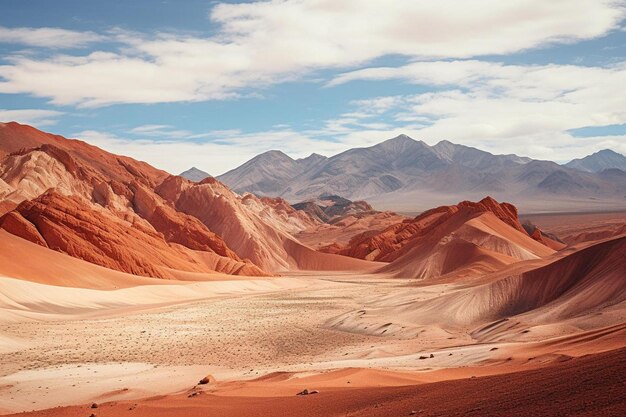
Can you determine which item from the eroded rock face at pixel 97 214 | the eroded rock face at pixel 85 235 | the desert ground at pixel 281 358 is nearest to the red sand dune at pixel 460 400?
the desert ground at pixel 281 358

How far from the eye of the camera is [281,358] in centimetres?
2734

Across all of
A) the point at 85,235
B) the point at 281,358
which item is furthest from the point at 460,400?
the point at 85,235

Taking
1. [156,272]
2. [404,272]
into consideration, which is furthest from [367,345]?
[404,272]

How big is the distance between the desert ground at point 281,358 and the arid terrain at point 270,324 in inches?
3.6

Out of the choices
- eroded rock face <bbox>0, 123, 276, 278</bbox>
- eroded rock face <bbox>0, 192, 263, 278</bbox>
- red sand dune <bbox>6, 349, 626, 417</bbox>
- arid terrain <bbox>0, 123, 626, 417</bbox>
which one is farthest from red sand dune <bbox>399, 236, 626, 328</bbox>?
eroded rock face <bbox>0, 123, 276, 278</bbox>

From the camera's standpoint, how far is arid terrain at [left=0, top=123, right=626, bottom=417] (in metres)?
12.8

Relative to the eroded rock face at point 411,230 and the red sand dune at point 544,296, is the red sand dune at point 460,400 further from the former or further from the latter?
the eroded rock face at point 411,230

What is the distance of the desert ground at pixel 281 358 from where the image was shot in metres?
11.5

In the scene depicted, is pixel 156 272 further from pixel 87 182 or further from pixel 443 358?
pixel 443 358

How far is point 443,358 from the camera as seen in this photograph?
71.6ft

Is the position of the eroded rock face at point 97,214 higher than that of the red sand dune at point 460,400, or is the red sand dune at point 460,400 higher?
the eroded rock face at point 97,214

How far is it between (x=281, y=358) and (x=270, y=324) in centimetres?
1275

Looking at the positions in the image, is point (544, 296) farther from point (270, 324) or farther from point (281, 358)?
point (281, 358)

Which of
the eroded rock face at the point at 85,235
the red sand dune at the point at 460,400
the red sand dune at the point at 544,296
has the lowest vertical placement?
the red sand dune at the point at 544,296
